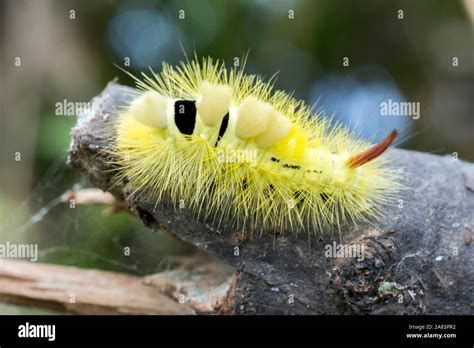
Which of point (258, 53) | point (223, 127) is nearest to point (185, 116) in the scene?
point (223, 127)

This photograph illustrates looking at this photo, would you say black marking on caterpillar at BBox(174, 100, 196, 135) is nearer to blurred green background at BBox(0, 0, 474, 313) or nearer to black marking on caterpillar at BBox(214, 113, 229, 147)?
black marking on caterpillar at BBox(214, 113, 229, 147)

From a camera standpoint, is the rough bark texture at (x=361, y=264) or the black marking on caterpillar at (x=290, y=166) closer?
the rough bark texture at (x=361, y=264)

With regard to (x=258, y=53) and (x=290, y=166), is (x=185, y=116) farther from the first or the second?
(x=258, y=53)

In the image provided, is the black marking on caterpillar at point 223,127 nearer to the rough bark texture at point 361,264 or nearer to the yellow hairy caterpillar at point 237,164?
the yellow hairy caterpillar at point 237,164

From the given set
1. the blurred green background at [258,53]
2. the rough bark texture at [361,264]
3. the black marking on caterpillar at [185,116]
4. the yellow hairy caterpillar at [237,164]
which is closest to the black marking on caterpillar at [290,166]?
the yellow hairy caterpillar at [237,164]

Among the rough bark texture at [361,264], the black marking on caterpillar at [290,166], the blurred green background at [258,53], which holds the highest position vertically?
the blurred green background at [258,53]

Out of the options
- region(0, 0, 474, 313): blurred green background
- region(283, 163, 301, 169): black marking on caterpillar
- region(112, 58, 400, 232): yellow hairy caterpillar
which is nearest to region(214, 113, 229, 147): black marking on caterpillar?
region(112, 58, 400, 232): yellow hairy caterpillar
